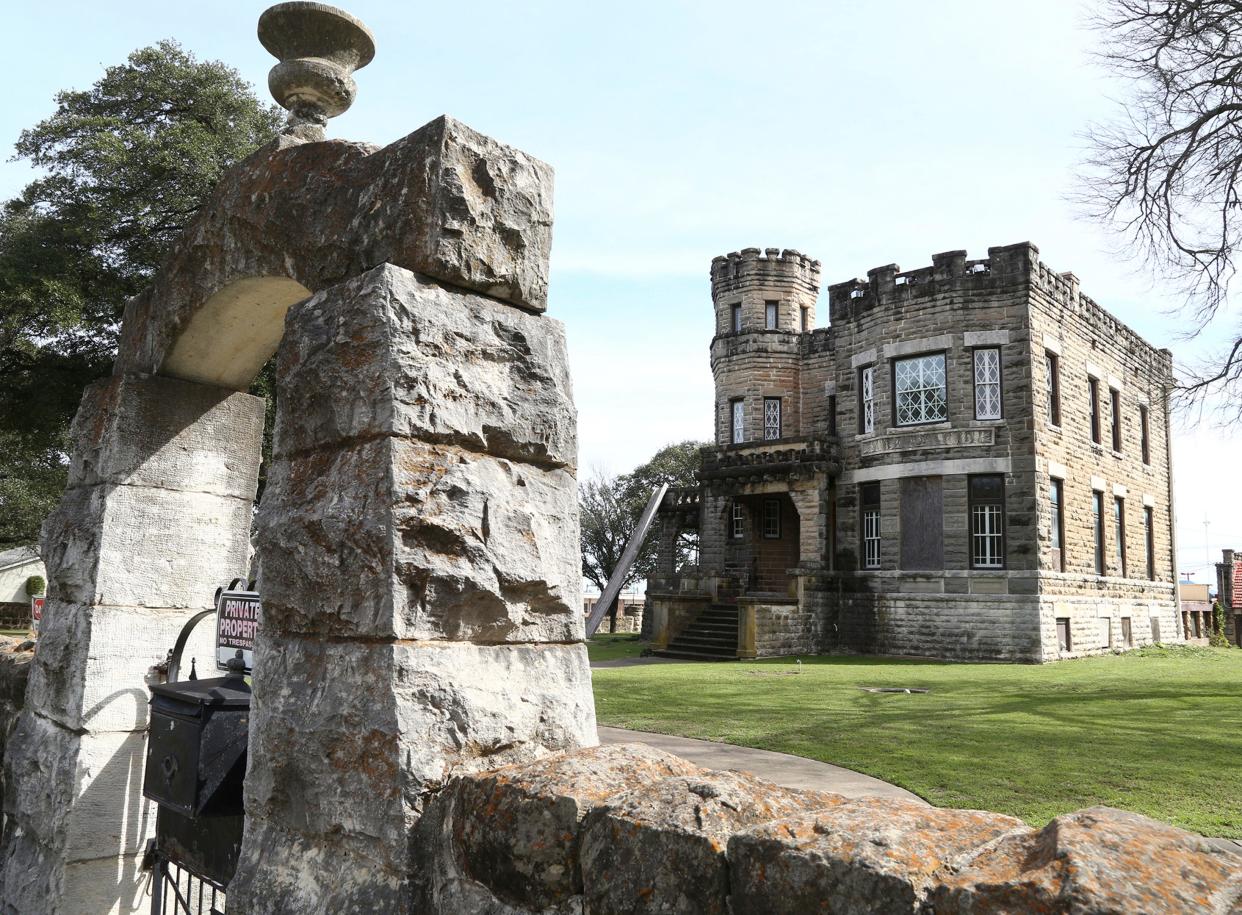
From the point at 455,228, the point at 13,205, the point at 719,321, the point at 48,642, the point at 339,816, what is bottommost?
the point at 339,816

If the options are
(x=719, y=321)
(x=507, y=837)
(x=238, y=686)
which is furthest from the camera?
(x=719, y=321)

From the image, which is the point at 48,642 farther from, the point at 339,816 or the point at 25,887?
the point at 339,816

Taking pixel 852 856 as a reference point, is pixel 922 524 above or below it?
above

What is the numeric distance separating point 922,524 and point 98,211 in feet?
60.3

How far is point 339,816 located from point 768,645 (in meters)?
19.0

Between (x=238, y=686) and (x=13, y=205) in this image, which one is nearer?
(x=238, y=686)

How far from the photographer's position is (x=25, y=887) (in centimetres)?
449

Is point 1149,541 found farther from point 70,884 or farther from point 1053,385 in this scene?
point 70,884

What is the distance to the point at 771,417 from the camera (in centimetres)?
2902

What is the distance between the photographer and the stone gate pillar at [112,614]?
4391mm

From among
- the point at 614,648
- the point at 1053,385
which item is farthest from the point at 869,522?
the point at 614,648

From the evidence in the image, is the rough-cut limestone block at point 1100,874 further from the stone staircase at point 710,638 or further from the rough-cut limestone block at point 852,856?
the stone staircase at point 710,638

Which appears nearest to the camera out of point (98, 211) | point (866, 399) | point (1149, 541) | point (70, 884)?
point (70, 884)

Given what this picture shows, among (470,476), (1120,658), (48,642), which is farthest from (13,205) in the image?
(1120,658)
